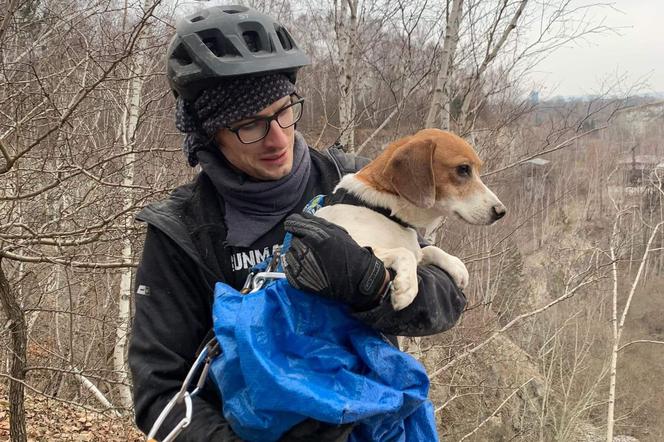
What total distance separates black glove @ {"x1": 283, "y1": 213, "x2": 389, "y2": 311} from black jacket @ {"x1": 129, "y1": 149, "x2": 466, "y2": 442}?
0.31 feet

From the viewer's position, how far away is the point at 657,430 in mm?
28531

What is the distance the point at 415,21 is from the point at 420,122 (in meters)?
1.60

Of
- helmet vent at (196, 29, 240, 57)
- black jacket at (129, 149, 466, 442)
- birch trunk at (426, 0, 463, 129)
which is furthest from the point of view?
birch trunk at (426, 0, 463, 129)

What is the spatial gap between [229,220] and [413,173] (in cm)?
99

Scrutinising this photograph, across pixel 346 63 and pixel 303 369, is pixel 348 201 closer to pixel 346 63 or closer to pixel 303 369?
pixel 303 369

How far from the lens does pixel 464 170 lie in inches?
114

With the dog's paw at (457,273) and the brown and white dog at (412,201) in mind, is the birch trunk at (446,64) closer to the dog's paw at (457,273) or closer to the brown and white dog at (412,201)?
the brown and white dog at (412,201)

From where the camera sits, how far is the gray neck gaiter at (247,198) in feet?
6.82

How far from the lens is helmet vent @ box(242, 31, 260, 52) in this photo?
2.29 m

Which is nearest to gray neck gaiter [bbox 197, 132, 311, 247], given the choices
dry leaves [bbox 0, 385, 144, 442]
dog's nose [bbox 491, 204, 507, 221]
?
dog's nose [bbox 491, 204, 507, 221]

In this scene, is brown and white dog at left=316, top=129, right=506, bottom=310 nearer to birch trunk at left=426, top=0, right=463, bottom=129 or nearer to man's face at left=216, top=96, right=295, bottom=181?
man's face at left=216, top=96, right=295, bottom=181

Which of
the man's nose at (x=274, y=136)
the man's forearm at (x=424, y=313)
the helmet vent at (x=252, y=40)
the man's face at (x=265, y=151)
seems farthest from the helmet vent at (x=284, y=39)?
the man's forearm at (x=424, y=313)

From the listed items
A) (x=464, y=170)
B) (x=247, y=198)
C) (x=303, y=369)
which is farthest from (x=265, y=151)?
(x=464, y=170)

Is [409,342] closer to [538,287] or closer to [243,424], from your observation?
[243,424]
